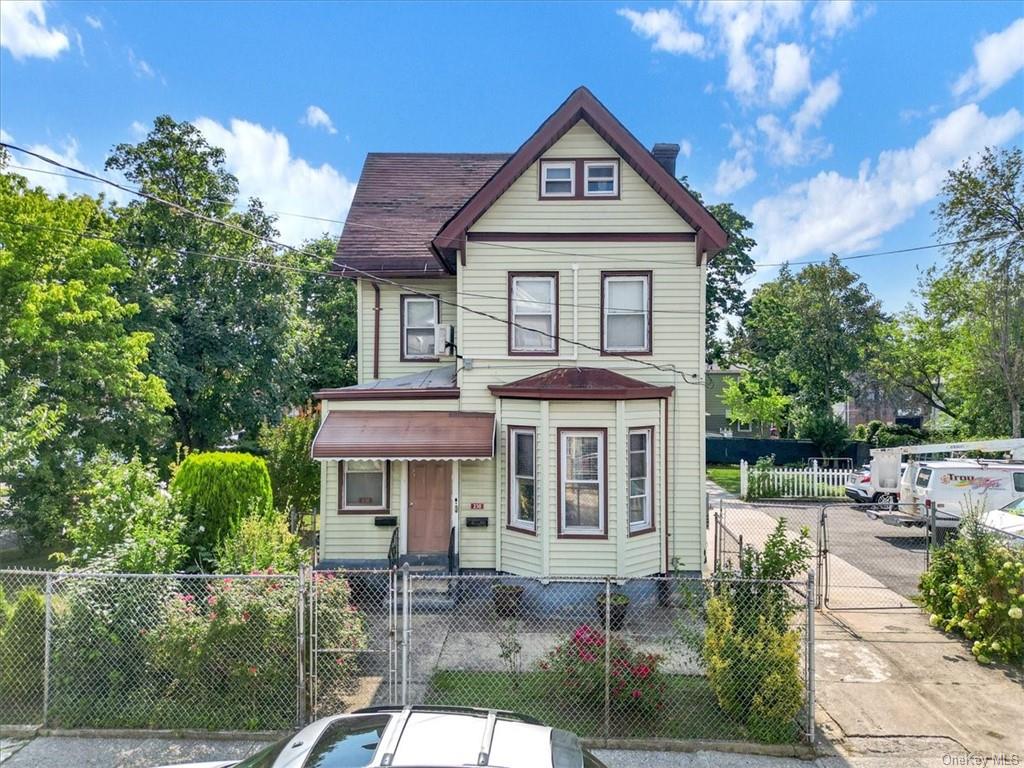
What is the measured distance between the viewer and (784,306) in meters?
33.5

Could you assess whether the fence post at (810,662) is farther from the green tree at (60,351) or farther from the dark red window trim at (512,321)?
the green tree at (60,351)

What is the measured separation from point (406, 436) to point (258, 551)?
11.7 feet

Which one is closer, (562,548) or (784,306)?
(562,548)

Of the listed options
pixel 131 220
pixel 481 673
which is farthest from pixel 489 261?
pixel 131 220

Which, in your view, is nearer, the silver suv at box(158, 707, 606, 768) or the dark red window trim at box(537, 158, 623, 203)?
the silver suv at box(158, 707, 606, 768)

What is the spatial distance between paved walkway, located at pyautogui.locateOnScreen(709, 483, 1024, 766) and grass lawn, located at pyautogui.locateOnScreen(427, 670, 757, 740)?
1.36 meters

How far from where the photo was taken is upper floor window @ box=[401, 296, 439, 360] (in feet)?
47.9

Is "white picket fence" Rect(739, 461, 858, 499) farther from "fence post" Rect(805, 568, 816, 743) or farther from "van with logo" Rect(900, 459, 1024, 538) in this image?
"fence post" Rect(805, 568, 816, 743)

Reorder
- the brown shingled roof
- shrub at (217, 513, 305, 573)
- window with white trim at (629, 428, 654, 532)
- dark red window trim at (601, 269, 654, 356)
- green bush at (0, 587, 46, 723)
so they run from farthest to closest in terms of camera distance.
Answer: the brown shingled roof < dark red window trim at (601, 269, 654, 356) < window with white trim at (629, 428, 654, 532) < shrub at (217, 513, 305, 573) < green bush at (0, 587, 46, 723)

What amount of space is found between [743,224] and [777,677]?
31175 millimetres

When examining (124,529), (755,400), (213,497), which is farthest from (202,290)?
(755,400)

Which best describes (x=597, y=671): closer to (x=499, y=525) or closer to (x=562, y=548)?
(x=562, y=548)

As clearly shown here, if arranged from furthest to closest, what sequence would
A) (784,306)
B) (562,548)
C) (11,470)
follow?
(784,306) → (11,470) → (562,548)

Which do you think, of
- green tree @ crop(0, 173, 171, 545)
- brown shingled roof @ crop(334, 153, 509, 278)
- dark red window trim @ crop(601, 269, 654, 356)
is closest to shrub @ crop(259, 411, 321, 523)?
green tree @ crop(0, 173, 171, 545)
